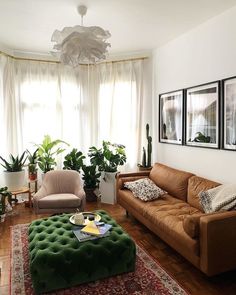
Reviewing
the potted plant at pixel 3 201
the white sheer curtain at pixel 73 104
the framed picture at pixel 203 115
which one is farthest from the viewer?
the white sheer curtain at pixel 73 104

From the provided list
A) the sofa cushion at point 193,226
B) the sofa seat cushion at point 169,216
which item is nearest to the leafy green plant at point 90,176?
the sofa seat cushion at point 169,216

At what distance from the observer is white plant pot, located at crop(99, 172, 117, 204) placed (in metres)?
4.66

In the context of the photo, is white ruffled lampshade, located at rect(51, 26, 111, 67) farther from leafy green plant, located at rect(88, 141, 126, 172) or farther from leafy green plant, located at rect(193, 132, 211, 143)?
leafy green plant, located at rect(88, 141, 126, 172)

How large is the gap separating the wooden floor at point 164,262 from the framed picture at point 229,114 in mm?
1411

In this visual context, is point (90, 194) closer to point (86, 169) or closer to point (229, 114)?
point (86, 169)

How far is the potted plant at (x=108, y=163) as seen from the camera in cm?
464

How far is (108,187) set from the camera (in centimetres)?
472

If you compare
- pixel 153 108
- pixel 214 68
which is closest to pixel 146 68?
pixel 153 108

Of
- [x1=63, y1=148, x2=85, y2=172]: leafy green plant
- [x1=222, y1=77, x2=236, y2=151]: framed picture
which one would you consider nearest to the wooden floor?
[x1=63, y1=148, x2=85, y2=172]: leafy green plant

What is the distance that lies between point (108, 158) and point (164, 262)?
7.53ft

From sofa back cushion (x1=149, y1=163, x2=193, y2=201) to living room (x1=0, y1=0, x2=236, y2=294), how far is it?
5 cm

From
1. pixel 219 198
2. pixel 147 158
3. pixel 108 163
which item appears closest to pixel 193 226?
pixel 219 198

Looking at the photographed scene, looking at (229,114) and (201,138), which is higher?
(229,114)

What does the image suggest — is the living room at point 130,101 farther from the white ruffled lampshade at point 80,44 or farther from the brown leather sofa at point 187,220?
the white ruffled lampshade at point 80,44
